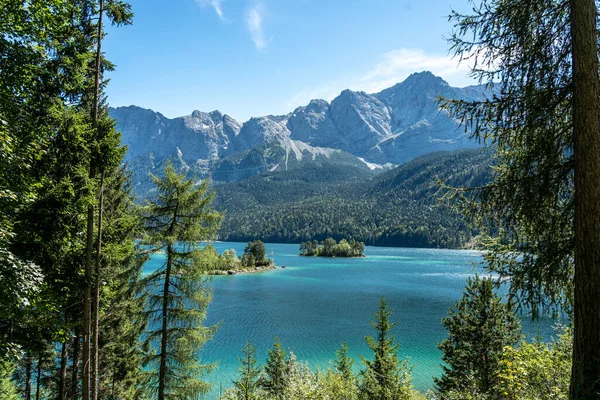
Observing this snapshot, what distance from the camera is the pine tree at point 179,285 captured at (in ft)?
37.2

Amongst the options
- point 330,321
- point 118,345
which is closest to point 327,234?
point 330,321

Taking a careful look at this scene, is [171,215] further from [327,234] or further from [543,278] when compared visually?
[327,234]

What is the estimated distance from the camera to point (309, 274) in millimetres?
83875

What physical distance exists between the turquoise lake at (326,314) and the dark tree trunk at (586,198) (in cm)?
1171

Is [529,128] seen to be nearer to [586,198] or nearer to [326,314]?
[586,198]

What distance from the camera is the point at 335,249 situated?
131 m

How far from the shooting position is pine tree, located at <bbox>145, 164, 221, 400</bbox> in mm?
11328

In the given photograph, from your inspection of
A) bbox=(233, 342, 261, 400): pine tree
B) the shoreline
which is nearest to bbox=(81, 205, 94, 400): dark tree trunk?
bbox=(233, 342, 261, 400): pine tree

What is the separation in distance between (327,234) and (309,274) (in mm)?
115223

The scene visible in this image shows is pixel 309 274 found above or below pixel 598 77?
below

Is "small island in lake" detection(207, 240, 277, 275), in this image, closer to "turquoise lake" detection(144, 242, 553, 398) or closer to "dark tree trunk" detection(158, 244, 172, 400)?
"turquoise lake" detection(144, 242, 553, 398)

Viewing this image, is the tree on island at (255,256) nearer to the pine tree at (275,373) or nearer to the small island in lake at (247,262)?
the small island in lake at (247,262)

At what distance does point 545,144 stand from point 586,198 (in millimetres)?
1050

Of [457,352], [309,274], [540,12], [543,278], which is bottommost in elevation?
[309,274]
